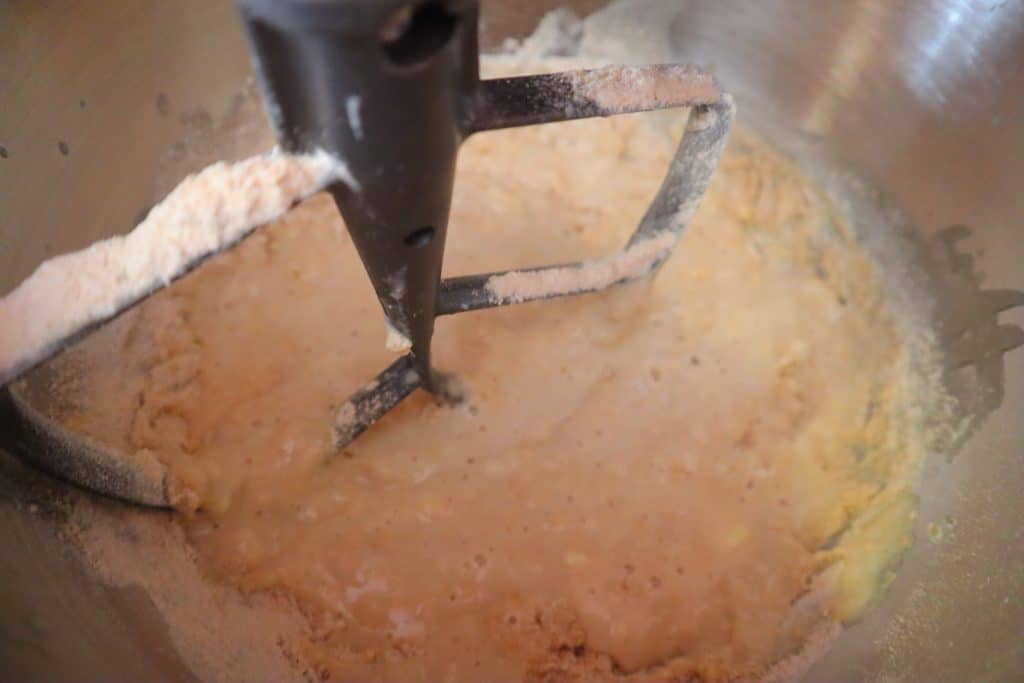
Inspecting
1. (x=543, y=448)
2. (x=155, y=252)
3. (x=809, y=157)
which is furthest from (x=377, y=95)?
(x=809, y=157)

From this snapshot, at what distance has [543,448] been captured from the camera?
2.84 feet

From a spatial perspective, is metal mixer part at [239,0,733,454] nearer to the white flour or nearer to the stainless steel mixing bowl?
the white flour

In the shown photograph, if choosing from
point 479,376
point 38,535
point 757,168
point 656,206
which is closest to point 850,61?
point 757,168

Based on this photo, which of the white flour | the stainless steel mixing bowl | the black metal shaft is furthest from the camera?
the stainless steel mixing bowl

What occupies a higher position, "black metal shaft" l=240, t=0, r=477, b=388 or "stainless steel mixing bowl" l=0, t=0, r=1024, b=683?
"black metal shaft" l=240, t=0, r=477, b=388

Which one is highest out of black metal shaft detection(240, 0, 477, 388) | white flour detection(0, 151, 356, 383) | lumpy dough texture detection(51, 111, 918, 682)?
black metal shaft detection(240, 0, 477, 388)

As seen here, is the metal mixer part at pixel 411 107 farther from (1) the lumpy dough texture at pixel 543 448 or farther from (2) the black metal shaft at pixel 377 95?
(1) the lumpy dough texture at pixel 543 448

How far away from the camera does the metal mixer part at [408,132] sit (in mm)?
359

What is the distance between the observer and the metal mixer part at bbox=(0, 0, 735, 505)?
14.1 inches

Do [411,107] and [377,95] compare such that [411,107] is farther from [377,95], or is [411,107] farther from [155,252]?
[155,252]

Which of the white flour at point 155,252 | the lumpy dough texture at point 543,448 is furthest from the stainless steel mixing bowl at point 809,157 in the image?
the white flour at point 155,252

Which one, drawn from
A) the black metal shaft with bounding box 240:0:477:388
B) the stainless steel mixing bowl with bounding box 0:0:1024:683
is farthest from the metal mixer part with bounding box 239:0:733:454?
the stainless steel mixing bowl with bounding box 0:0:1024:683

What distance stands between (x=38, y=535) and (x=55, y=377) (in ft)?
0.64

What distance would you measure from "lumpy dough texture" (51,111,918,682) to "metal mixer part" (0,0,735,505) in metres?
0.08
